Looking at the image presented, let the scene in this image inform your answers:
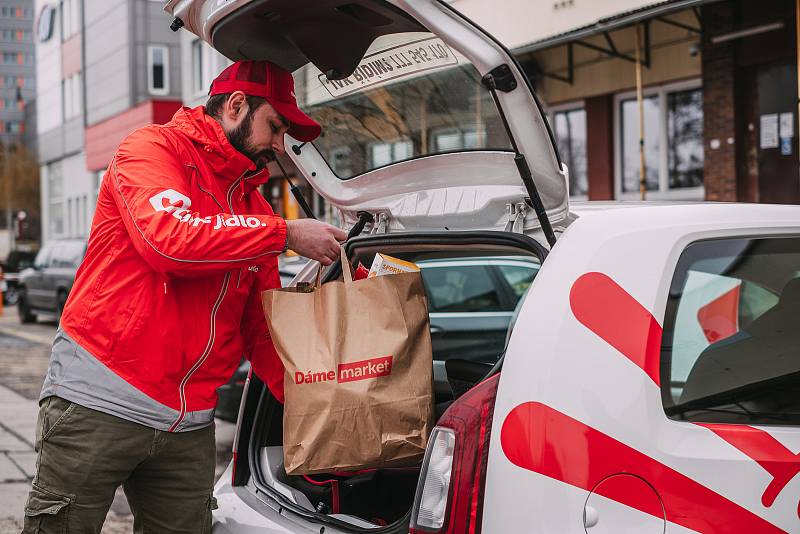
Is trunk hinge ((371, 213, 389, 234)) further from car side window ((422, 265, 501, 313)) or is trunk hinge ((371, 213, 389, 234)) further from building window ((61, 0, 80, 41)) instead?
building window ((61, 0, 80, 41))

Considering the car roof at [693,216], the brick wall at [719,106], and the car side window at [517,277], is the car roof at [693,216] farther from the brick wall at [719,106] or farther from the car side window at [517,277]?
the brick wall at [719,106]

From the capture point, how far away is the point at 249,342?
2766mm

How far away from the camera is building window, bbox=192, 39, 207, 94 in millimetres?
25328

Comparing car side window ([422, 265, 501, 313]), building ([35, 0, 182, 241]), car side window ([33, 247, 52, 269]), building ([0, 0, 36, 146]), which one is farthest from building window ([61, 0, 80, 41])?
building ([0, 0, 36, 146])

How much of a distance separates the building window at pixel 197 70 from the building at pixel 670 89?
12.5 m

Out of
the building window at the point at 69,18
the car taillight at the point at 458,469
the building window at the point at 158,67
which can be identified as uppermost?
the building window at the point at 69,18

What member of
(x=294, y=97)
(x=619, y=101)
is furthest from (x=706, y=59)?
(x=294, y=97)

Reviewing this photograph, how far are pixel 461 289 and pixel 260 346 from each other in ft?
10.7

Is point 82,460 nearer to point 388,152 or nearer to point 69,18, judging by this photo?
point 388,152

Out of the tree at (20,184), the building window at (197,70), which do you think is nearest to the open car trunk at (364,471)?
the building window at (197,70)

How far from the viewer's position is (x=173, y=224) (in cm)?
221

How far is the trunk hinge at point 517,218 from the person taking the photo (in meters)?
2.39

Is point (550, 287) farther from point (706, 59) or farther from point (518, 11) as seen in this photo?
point (518, 11)

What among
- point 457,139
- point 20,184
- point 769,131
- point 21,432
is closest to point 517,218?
point 457,139
